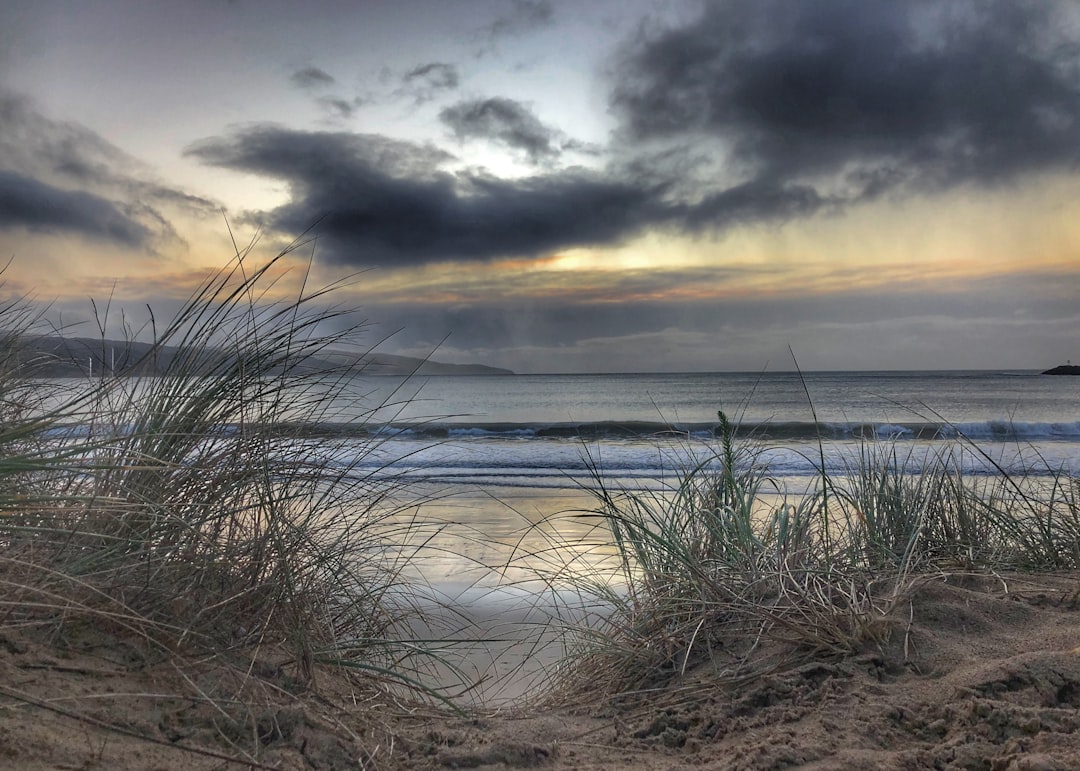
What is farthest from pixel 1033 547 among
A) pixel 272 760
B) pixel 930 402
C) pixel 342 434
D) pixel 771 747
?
pixel 930 402

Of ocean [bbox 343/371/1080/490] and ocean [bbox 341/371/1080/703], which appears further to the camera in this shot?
ocean [bbox 343/371/1080/490]

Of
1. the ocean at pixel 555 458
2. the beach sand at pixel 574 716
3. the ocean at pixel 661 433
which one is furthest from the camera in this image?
the ocean at pixel 661 433

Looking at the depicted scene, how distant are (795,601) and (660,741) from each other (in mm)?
785

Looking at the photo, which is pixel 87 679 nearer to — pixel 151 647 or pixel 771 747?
pixel 151 647

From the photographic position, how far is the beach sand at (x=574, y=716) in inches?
66.6

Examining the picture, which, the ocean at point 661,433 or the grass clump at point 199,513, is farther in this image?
the ocean at point 661,433

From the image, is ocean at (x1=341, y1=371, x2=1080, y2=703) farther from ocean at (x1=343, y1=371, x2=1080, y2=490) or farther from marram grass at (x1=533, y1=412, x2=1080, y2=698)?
marram grass at (x1=533, y1=412, x2=1080, y2=698)

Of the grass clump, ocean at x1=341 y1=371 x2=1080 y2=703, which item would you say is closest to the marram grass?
ocean at x1=341 y1=371 x2=1080 y2=703

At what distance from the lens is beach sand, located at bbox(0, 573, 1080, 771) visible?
1.69m

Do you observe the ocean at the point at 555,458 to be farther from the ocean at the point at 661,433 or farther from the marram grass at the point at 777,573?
A: the marram grass at the point at 777,573

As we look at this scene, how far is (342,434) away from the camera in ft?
9.12

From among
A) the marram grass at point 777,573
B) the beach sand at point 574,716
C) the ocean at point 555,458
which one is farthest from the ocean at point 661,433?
the beach sand at point 574,716

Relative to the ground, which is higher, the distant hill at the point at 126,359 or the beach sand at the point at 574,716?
the distant hill at the point at 126,359

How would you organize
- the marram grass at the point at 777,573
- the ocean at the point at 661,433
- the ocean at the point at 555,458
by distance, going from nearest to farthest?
the marram grass at the point at 777,573
the ocean at the point at 555,458
the ocean at the point at 661,433
